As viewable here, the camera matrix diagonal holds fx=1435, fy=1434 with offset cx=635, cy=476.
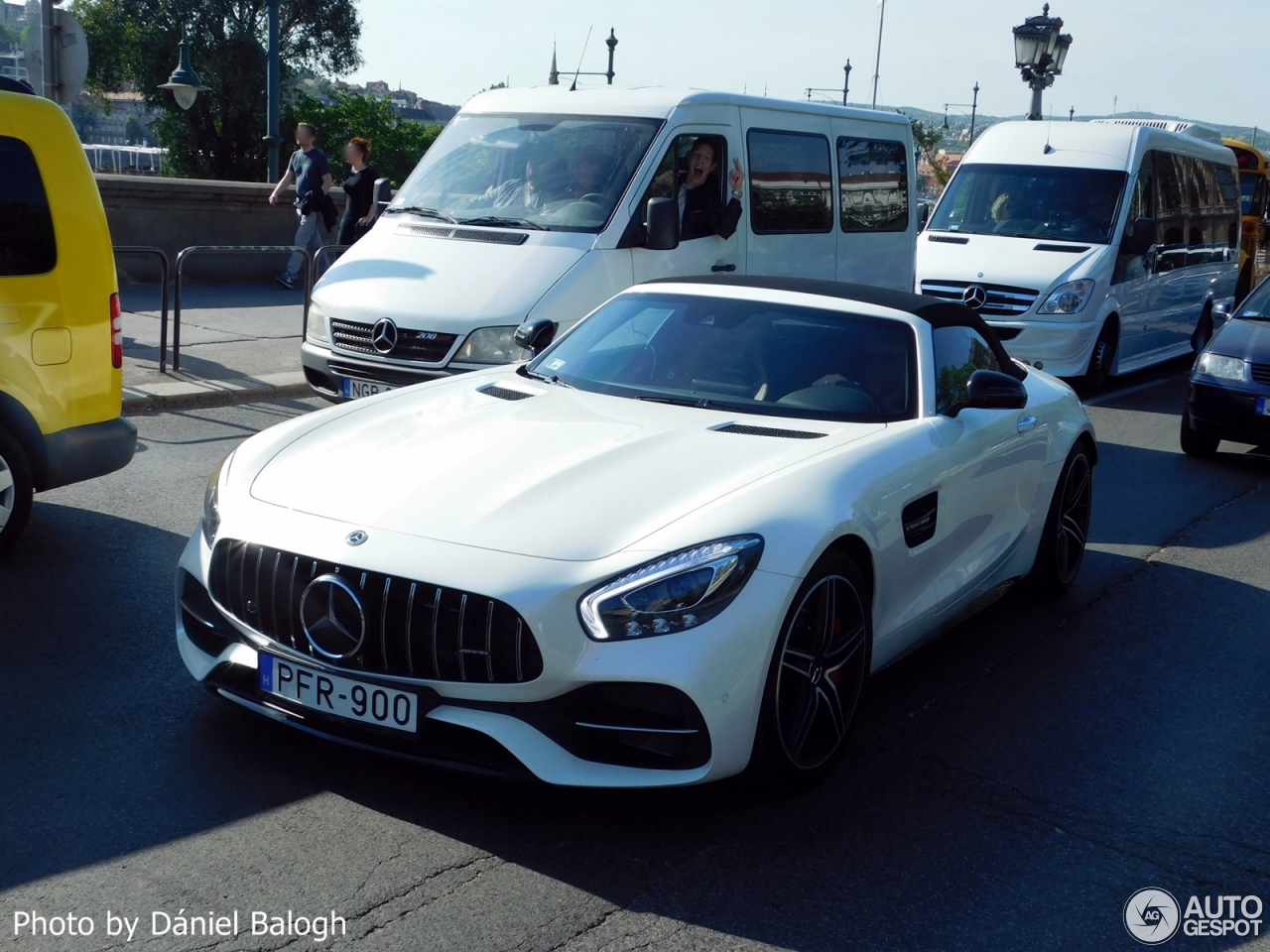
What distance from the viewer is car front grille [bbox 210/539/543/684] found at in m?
3.61

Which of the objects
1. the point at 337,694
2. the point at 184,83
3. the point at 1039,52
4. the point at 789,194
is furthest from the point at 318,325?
the point at 184,83

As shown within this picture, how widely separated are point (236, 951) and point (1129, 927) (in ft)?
6.92

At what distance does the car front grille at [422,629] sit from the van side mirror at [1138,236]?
1193 centimetres

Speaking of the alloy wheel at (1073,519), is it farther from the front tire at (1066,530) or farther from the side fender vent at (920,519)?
the side fender vent at (920,519)

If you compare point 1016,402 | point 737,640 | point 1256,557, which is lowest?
point 1256,557

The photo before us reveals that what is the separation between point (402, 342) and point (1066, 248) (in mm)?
8007

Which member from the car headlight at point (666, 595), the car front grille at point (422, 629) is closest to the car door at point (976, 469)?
the car headlight at point (666, 595)

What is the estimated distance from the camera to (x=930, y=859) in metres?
3.78

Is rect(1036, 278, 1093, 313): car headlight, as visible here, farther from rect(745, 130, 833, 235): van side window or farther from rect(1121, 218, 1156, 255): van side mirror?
rect(745, 130, 833, 235): van side window

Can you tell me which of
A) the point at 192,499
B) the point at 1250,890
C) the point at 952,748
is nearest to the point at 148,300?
the point at 192,499

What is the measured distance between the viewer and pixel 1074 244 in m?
14.0

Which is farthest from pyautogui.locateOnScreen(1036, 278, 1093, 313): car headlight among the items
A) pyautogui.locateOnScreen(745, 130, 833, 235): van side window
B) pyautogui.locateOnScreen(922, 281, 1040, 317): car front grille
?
pyautogui.locateOnScreen(745, 130, 833, 235): van side window

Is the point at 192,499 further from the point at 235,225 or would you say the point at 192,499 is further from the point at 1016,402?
the point at 235,225

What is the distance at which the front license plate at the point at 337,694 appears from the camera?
144 inches
